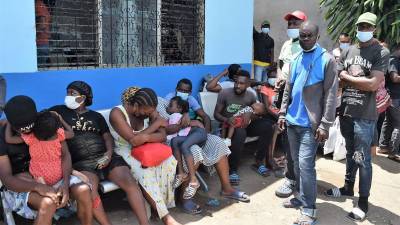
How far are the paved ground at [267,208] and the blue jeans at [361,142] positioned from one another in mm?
367

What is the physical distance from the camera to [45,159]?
330 centimetres

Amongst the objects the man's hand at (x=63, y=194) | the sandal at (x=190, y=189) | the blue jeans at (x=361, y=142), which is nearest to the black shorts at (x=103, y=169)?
the man's hand at (x=63, y=194)

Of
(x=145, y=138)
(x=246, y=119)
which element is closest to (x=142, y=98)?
(x=145, y=138)

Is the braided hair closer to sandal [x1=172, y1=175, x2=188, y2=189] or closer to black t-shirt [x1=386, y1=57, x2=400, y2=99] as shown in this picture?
sandal [x1=172, y1=175, x2=188, y2=189]

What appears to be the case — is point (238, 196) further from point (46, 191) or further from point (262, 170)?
point (46, 191)

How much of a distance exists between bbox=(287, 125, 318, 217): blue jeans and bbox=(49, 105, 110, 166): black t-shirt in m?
1.76

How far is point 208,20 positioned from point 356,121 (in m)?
3.03

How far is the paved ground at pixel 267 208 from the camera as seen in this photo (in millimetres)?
3984

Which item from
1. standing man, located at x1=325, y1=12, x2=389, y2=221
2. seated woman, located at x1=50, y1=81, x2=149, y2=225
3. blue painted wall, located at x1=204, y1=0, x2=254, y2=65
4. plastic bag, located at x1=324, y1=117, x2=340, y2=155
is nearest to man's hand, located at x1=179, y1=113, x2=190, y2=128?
seated woman, located at x1=50, y1=81, x2=149, y2=225

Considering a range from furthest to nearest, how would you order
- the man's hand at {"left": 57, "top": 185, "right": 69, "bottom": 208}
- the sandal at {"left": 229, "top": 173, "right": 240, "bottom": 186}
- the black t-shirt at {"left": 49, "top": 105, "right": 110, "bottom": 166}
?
the sandal at {"left": 229, "top": 173, "right": 240, "bottom": 186} → the black t-shirt at {"left": 49, "top": 105, "right": 110, "bottom": 166} → the man's hand at {"left": 57, "top": 185, "right": 69, "bottom": 208}

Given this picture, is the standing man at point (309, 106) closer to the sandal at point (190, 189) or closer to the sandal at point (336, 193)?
the sandal at point (336, 193)

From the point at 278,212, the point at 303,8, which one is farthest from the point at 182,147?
the point at 303,8

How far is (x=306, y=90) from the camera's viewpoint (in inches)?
147

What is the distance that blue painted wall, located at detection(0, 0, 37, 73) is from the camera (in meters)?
4.14
